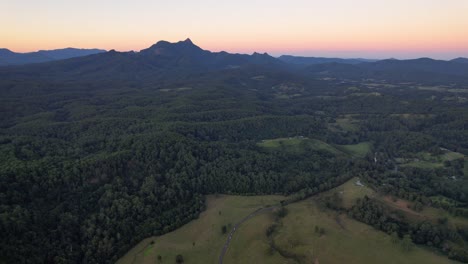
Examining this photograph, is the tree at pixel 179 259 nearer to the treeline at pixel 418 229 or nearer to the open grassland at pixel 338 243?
the open grassland at pixel 338 243

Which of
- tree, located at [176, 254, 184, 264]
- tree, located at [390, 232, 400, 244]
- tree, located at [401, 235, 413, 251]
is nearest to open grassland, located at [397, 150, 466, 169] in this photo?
tree, located at [390, 232, 400, 244]

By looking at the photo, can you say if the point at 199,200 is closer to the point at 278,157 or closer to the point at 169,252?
the point at 169,252

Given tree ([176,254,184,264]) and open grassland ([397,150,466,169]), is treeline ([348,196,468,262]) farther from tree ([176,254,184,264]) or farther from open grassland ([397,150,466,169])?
open grassland ([397,150,466,169])

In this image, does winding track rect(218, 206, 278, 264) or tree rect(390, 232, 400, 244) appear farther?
winding track rect(218, 206, 278, 264)

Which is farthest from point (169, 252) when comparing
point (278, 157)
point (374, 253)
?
point (278, 157)

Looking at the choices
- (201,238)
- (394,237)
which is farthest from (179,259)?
(394,237)

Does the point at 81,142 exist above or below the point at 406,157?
above

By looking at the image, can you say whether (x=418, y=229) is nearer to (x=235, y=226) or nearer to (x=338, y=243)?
(x=338, y=243)
